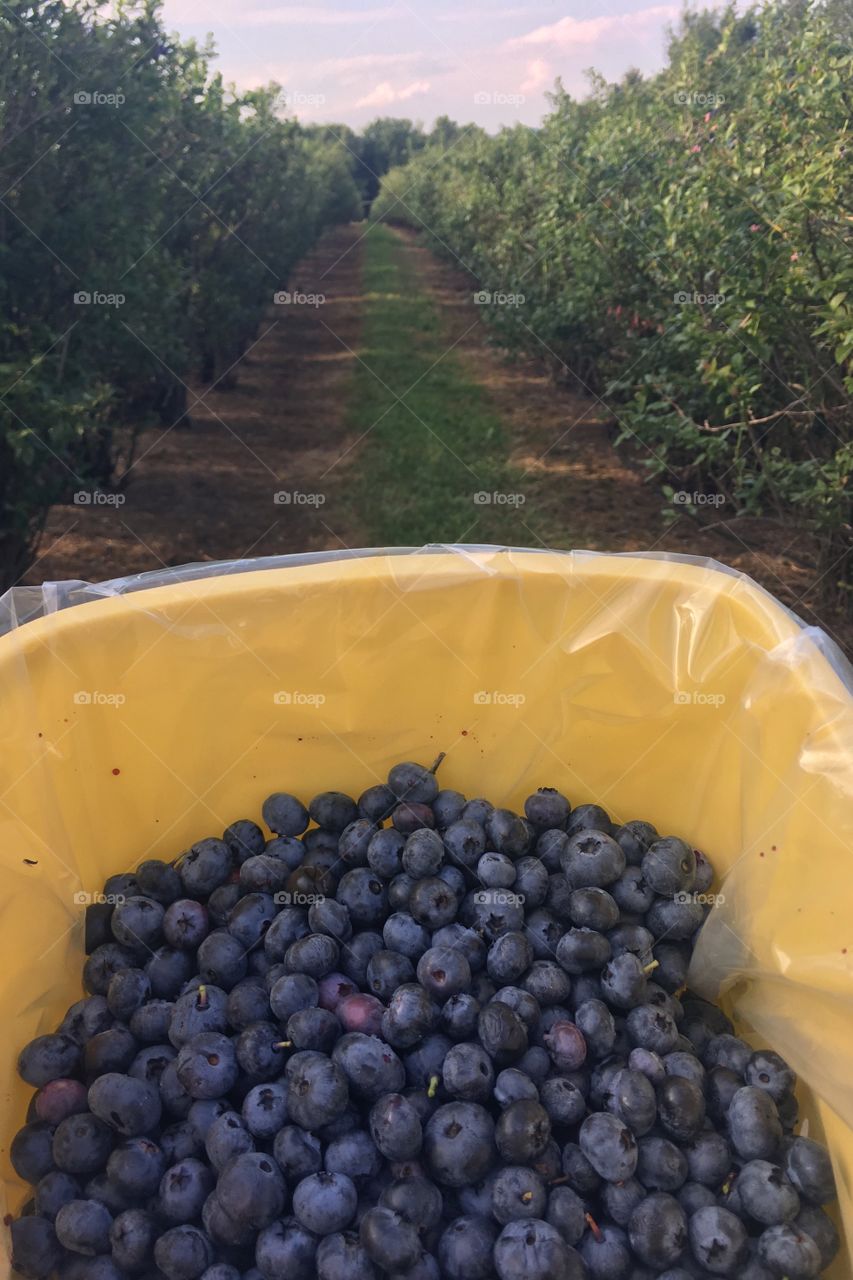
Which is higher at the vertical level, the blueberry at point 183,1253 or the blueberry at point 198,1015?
the blueberry at point 198,1015

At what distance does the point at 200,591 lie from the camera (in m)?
1.75

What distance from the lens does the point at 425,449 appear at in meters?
6.30

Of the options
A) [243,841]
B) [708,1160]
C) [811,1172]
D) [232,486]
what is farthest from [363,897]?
[232,486]

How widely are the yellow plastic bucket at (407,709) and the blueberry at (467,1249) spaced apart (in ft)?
1.81

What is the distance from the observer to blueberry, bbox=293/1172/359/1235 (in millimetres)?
1162

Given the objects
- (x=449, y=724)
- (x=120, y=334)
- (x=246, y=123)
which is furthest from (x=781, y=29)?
(x=449, y=724)

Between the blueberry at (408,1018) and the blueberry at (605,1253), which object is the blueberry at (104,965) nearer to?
the blueberry at (408,1018)

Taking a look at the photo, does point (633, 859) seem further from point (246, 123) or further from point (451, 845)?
point (246, 123)

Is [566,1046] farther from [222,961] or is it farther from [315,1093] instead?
[222,961]

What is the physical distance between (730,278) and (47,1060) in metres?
3.38

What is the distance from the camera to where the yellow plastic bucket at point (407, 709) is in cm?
154

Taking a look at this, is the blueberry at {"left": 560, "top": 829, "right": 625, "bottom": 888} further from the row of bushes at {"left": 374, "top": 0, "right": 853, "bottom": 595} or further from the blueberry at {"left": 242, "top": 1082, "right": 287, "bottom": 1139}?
the row of bushes at {"left": 374, "top": 0, "right": 853, "bottom": 595}

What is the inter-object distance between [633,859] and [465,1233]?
2.20 ft

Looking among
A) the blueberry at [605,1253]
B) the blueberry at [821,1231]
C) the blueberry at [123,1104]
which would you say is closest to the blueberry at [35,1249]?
the blueberry at [123,1104]
